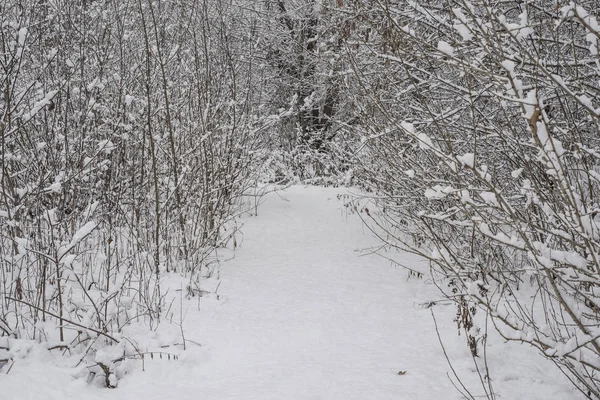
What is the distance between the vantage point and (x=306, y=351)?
3.26 metres

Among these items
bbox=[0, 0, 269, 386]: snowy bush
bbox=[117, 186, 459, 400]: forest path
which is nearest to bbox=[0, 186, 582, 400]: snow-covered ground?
bbox=[117, 186, 459, 400]: forest path

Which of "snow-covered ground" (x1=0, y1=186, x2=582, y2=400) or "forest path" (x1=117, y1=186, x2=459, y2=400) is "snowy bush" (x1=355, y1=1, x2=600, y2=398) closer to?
"snow-covered ground" (x1=0, y1=186, x2=582, y2=400)

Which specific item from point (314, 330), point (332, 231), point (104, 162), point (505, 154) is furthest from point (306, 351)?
point (332, 231)

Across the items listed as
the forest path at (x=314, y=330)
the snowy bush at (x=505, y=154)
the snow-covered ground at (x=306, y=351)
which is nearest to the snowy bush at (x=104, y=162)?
the snow-covered ground at (x=306, y=351)

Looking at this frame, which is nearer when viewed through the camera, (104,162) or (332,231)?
(104,162)

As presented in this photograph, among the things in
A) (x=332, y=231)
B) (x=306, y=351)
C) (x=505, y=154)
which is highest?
(x=505, y=154)

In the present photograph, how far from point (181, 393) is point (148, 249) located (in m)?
2.23

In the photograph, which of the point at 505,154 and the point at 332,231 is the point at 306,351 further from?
the point at 332,231

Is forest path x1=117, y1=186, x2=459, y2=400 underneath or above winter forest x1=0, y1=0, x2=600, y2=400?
underneath

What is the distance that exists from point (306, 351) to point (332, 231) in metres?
3.52

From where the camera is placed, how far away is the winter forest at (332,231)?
7.20 feet

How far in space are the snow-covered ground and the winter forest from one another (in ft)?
0.06

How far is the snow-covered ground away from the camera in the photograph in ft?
8.82

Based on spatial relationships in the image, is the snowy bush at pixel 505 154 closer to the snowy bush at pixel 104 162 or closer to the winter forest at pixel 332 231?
the winter forest at pixel 332 231
